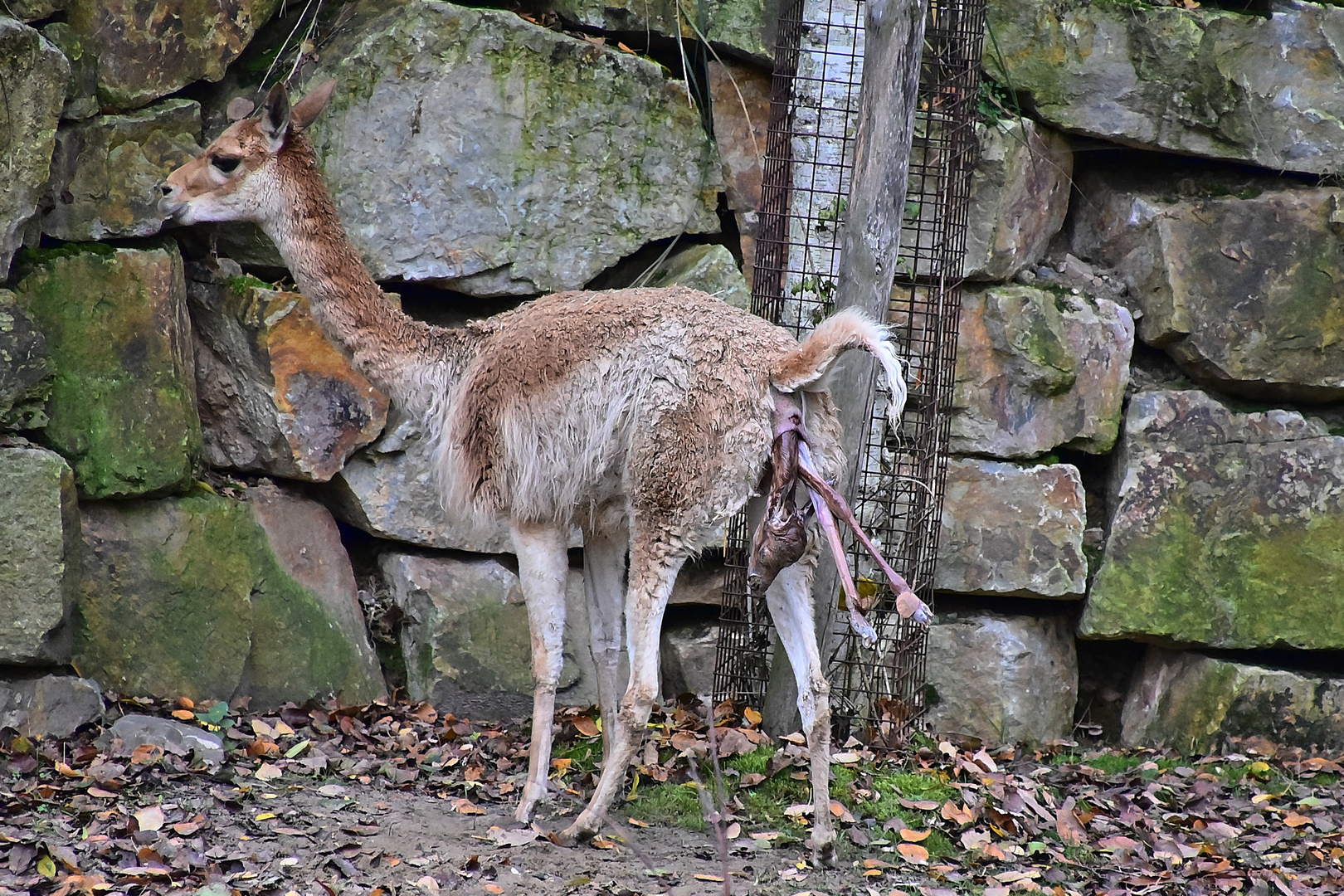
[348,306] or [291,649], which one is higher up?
[348,306]

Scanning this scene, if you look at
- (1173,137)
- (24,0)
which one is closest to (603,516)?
(24,0)

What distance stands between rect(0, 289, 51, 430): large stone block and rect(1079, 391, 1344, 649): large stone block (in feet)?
17.0

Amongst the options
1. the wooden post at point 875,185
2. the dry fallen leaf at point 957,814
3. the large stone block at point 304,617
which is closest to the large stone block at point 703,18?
the wooden post at point 875,185

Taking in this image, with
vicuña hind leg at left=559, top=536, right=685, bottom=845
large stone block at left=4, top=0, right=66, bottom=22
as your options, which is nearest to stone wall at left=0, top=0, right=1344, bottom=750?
large stone block at left=4, top=0, right=66, bottom=22

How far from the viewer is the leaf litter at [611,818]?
422 centimetres

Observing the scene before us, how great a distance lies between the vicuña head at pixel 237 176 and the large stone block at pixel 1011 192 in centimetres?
340

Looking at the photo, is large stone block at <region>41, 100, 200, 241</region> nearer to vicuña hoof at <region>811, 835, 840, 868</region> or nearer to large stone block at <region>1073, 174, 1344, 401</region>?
vicuña hoof at <region>811, 835, 840, 868</region>

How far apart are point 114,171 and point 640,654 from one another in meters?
3.39

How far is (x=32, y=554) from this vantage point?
17.6 feet

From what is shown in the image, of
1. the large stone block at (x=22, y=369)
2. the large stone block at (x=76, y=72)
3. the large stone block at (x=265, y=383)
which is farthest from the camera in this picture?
the large stone block at (x=265, y=383)

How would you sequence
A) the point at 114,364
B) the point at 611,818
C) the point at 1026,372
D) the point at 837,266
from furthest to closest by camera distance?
1. the point at 1026,372
2. the point at 837,266
3. the point at 114,364
4. the point at 611,818

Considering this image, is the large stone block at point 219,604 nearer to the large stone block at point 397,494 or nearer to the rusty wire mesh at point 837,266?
the large stone block at point 397,494

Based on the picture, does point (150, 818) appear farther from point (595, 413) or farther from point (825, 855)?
point (825, 855)

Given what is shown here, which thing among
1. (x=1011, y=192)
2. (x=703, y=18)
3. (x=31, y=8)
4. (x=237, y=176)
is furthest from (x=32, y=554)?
(x=1011, y=192)
